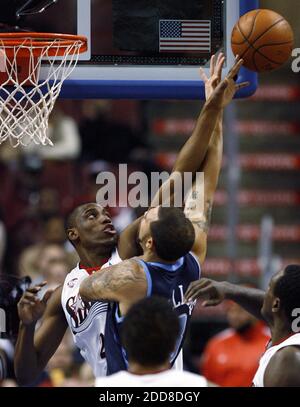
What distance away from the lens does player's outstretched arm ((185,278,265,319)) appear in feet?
17.9

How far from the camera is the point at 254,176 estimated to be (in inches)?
419

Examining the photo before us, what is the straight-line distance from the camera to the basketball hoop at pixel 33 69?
5895 millimetres

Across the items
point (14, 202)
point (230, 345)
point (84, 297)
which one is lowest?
point (230, 345)

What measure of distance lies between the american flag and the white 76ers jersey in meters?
1.21

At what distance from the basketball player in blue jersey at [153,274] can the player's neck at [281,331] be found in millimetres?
493

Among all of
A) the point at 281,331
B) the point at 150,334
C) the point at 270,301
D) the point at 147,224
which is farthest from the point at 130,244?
the point at 150,334

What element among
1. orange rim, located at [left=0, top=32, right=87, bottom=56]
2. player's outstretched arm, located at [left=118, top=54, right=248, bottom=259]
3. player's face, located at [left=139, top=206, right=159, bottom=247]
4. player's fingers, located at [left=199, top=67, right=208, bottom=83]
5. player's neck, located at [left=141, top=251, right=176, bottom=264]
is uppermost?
A: orange rim, located at [left=0, top=32, right=87, bottom=56]

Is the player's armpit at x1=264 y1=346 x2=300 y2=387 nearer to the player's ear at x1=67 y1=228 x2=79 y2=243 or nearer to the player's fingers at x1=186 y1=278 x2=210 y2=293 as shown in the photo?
the player's fingers at x1=186 y1=278 x2=210 y2=293

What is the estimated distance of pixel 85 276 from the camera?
19.6 ft

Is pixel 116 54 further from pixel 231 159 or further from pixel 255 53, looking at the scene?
pixel 231 159

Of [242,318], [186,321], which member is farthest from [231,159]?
[186,321]

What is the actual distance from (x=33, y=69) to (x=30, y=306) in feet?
4.22

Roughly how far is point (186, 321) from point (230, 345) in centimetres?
342

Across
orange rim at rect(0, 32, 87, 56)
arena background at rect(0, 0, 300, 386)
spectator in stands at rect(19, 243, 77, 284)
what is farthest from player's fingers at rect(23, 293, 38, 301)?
arena background at rect(0, 0, 300, 386)
